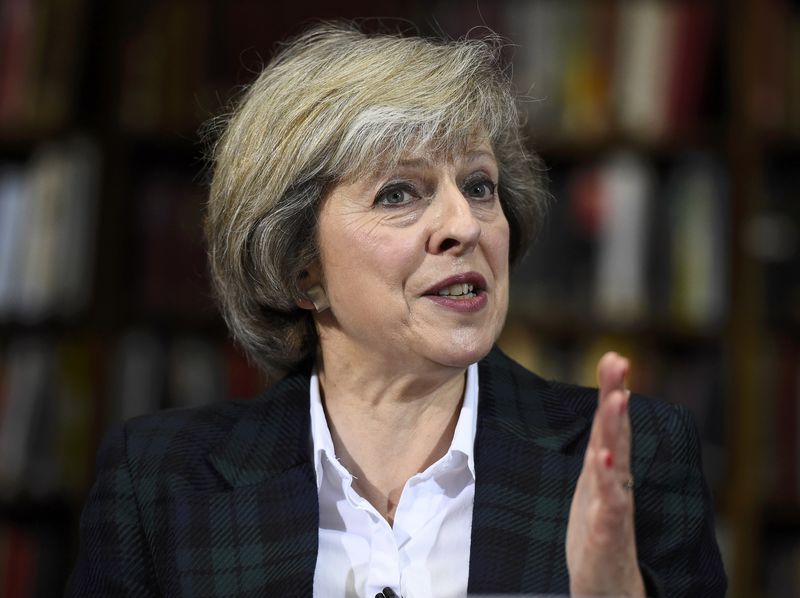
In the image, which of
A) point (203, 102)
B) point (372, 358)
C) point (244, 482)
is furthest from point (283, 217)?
point (203, 102)

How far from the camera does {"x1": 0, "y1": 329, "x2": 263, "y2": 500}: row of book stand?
8.89 feet

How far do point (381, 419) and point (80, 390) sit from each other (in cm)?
150

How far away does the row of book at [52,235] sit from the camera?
272cm

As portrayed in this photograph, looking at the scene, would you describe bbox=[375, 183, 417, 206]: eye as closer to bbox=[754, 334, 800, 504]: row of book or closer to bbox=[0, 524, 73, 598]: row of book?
bbox=[754, 334, 800, 504]: row of book

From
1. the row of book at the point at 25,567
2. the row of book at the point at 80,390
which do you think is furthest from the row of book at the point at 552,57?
the row of book at the point at 25,567

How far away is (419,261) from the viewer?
1.40 m

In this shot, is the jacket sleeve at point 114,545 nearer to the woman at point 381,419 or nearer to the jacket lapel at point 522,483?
the woman at point 381,419

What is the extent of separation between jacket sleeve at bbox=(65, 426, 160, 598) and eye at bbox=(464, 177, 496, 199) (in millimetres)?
577

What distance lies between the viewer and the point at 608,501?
1.06 metres

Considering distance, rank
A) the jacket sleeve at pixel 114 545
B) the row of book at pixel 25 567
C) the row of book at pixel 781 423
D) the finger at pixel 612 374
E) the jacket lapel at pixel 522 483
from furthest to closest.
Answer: the row of book at pixel 25 567 < the row of book at pixel 781 423 < the jacket sleeve at pixel 114 545 < the jacket lapel at pixel 522 483 < the finger at pixel 612 374

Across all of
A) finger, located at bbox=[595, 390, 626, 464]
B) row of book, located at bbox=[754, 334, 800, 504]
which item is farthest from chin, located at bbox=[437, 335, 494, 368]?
row of book, located at bbox=[754, 334, 800, 504]

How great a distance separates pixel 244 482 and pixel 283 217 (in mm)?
343

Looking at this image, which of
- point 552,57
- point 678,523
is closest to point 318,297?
point 678,523

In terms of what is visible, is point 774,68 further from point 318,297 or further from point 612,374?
point 612,374
